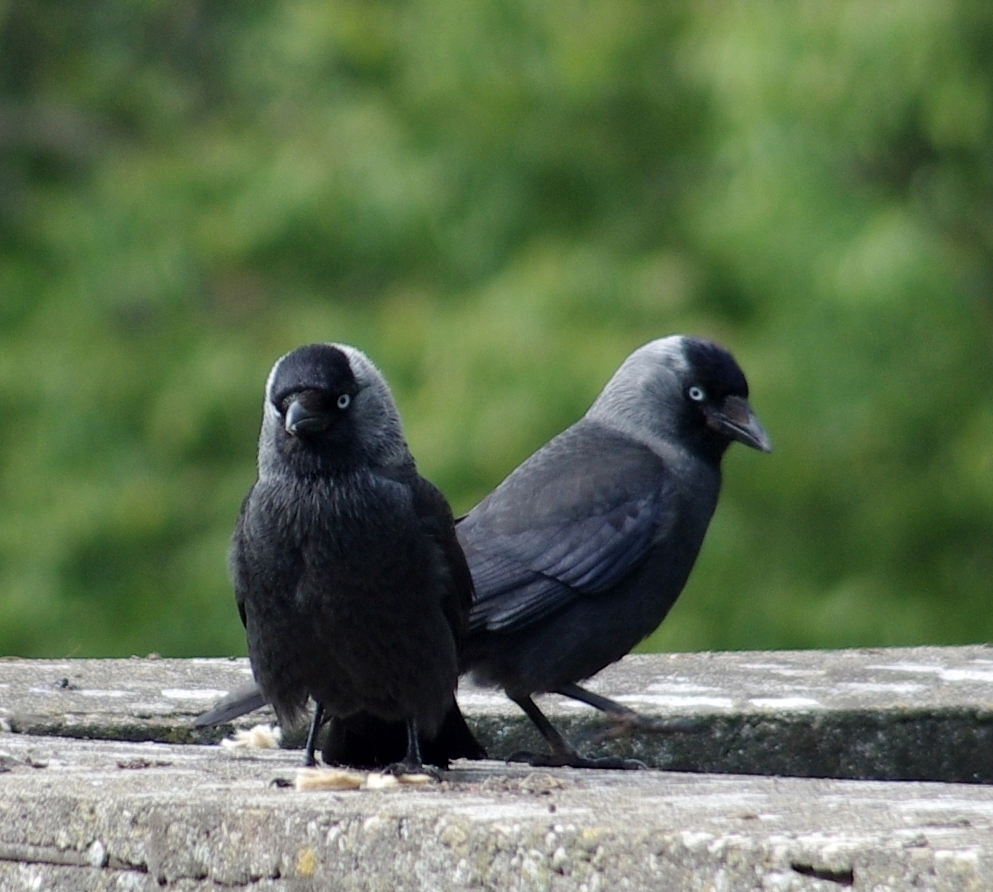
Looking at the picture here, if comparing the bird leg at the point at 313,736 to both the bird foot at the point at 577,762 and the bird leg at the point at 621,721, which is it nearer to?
the bird foot at the point at 577,762

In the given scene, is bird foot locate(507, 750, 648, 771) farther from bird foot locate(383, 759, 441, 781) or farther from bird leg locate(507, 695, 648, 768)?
bird foot locate(383, 759, 441, 781)

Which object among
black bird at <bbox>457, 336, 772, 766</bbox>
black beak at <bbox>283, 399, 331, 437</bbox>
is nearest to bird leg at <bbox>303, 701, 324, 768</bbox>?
black beak at <bbox>283, 399, 331, 437</bbox>

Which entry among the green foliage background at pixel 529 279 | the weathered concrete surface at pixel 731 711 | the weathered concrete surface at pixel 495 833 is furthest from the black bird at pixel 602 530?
the green foliage background at pixel 529 279

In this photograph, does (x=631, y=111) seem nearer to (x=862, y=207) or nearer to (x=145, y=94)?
(x=862, y=207)

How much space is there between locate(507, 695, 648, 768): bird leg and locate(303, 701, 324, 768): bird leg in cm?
61

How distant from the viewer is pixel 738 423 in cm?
590

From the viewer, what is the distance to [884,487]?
439 inches

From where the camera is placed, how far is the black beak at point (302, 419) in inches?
161

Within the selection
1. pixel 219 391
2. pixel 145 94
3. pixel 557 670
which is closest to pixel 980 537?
pixel 219 391

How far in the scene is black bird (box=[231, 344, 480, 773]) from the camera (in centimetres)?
406

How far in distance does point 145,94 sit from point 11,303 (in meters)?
3.18

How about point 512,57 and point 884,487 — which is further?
point 512,57

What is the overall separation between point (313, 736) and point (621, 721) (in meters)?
0.94

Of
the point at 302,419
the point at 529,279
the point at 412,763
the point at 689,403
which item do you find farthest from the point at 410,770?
the point at 529,279
